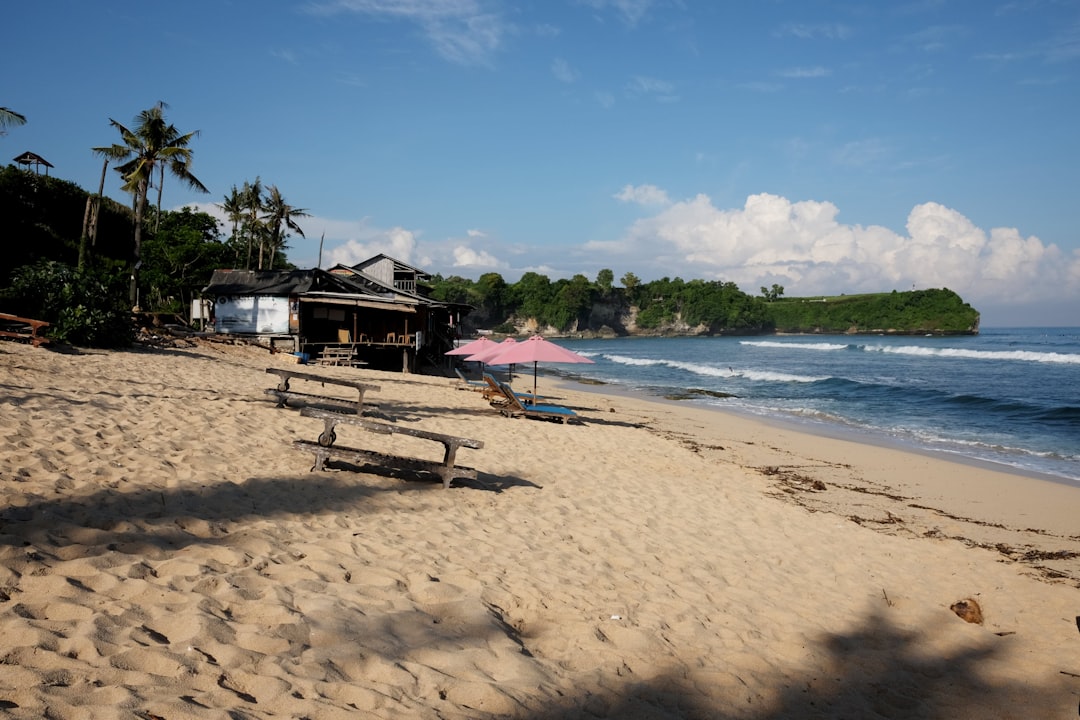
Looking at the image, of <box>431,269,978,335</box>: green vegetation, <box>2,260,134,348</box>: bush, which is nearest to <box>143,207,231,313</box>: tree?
<box>2,260,134,348</box>: bush

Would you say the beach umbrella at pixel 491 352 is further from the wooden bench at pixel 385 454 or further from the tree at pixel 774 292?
the tree at pixel 774 292

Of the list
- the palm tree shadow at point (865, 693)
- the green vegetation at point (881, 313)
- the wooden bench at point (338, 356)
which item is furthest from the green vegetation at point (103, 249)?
the green vegetation at point (881, 313)

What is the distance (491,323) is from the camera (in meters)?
142

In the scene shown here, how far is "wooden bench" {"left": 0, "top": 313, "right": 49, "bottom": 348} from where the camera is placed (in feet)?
47.9

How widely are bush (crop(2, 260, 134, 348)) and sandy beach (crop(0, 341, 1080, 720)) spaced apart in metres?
8.10

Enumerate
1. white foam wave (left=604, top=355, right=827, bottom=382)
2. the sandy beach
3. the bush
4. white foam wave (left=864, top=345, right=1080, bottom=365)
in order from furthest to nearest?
white foam wave (left=864, top=345, right=1080, bottom=365)
white foam wave (left=604, top=355, right=827, bottom=382)
the bush
the sandy beach

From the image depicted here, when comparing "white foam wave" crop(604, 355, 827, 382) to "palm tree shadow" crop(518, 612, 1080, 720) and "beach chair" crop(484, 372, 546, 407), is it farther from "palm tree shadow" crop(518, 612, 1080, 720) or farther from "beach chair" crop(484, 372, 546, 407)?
"palm tree shadow" crop(518, 612, 1080, 720)

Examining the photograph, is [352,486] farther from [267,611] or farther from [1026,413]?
[1026,413]

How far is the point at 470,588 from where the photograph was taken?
4516 millimetres

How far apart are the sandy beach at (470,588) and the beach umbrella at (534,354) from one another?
6.75 m

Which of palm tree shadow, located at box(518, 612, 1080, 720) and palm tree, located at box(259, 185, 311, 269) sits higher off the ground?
palm tree, located at box(259, 185, 311, 269)

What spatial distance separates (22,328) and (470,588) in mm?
17384

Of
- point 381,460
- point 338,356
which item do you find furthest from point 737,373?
point 381,460

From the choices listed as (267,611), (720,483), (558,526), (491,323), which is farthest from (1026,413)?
(491,323)
